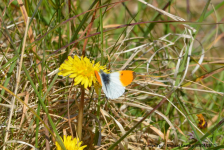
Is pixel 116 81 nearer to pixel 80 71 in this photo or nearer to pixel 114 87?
pixel 114 87

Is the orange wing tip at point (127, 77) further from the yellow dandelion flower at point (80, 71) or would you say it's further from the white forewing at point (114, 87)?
the yellow dandelion flower at point (80, 71)

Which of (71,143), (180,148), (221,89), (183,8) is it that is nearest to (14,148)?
(71,143)

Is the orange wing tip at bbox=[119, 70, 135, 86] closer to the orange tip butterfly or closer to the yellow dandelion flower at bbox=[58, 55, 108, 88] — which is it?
the orange tip butterfly

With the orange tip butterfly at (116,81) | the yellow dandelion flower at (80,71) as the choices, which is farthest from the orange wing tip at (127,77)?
the yellow dandelion flower at (80,71)

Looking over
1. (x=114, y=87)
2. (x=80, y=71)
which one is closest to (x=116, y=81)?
(x=114, y=87)

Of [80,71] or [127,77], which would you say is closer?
[80,71]

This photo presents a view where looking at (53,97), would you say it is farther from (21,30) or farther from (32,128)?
(21,30)
